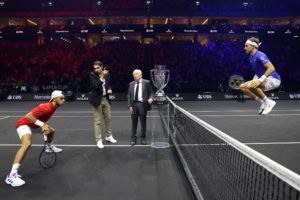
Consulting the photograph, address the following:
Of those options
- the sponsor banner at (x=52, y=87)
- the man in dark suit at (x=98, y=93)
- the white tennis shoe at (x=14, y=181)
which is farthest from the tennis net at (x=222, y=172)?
the sponsor banner at (x=52, y=87)

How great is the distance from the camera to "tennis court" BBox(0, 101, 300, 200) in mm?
5535

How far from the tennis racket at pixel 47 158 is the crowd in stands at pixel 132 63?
1683 centimetres

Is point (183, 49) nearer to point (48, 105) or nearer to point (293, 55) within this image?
point (293, 55)

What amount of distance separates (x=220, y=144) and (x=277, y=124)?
8.78 m

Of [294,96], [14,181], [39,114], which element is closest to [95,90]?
[39,114]

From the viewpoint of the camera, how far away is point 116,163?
728 centimetres

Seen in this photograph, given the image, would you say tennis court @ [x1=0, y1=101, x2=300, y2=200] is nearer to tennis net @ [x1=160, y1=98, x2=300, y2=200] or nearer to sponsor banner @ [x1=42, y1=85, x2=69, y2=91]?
tennis net @ [x1=160, y1=98, x2=300, y2=200]

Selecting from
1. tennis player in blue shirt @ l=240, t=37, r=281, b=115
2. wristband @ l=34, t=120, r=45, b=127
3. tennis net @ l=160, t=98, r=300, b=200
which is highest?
tennis player in blue shirt @ l=240, t=37, r=281, b=115

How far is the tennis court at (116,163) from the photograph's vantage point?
5.54m

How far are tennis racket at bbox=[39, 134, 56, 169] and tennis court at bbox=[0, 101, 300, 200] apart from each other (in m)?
0.14

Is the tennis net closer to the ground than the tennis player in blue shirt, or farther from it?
closer to the ground

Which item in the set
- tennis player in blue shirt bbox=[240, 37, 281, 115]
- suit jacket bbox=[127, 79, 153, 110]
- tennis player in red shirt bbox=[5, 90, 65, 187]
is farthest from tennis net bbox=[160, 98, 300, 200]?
tennis player in red shirt bbox=[5, 90, 65, 187]

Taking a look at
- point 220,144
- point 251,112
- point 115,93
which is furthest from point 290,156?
point 115,93

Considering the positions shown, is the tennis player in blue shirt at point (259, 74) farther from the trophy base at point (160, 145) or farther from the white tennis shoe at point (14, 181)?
the white tennis shoe at point (14, 181)
